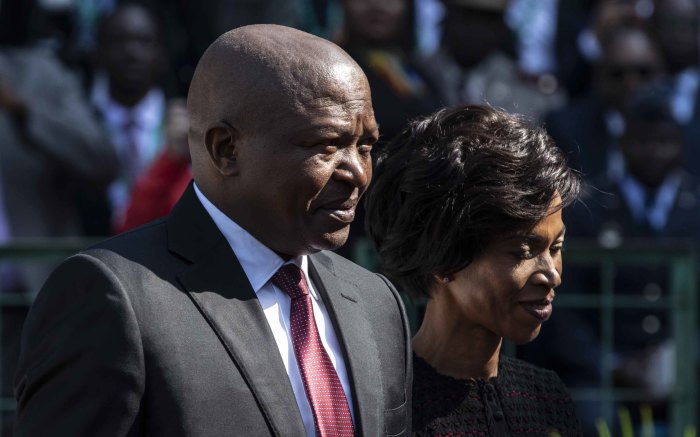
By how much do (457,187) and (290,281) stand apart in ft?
1.91

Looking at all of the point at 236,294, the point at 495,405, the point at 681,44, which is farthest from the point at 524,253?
the point at 681,44

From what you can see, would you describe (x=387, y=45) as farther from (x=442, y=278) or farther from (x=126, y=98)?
(x=442, y=278)

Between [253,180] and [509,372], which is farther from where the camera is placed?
[509,372]

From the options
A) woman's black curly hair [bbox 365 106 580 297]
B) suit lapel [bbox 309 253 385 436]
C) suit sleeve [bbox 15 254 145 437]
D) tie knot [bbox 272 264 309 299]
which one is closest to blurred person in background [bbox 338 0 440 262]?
Answer: woman's black curly hair [bbox 365 106 580 297]

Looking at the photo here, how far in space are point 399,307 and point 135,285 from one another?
75cm

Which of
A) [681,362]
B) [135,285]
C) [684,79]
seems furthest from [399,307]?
[684,79]

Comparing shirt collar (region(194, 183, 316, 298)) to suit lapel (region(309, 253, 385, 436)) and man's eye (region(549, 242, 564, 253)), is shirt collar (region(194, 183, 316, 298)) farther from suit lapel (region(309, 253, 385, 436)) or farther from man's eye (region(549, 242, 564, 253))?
man's eye (region(549, 242, 564, 253))

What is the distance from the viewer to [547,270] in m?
3.21

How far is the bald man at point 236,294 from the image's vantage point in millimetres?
2539

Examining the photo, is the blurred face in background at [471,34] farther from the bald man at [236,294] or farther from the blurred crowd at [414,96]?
the bald man at [236,294]

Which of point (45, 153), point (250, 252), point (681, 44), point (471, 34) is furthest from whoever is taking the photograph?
point (681, 44)

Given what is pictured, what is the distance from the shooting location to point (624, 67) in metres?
7.62

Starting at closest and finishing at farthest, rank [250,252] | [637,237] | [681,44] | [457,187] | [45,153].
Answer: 1. [250,252]
2. [457,187]
3. [45,153]
4. [637,237]
5. [681,44]

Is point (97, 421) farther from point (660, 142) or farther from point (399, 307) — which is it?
point (660, 142)
